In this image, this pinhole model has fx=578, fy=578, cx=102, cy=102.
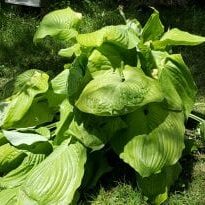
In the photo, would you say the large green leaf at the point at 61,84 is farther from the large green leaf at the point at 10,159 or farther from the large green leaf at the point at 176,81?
the large green leaf at the point at 176,81

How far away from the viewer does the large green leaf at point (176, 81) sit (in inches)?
147

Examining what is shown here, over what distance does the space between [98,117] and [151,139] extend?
1.22 feet

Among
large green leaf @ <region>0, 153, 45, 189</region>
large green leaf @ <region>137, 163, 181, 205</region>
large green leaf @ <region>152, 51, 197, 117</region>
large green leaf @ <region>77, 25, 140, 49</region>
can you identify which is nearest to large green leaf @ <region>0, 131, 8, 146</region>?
large green leaf @ <region>0, 153, 45, 189</region>

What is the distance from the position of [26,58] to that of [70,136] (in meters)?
2.21

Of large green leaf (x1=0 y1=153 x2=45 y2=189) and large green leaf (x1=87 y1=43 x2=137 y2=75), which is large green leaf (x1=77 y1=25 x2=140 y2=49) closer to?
large green leaf (x1=87 y1=43 x2=137 y2=75)

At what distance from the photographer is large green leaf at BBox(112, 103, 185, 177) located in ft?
11.4

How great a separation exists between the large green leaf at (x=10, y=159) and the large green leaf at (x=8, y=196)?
219 mm

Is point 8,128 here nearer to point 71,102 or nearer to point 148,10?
point 71,102

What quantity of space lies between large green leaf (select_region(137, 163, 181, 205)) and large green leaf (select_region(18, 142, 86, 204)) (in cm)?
41

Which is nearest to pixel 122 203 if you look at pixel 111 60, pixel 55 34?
pixel 111 60

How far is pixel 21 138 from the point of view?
12.4 feet

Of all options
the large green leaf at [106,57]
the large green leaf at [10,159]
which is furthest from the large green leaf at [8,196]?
the large green leaf at [106,57]

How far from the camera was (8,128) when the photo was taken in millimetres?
3963

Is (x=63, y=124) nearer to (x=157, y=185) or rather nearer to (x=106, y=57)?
(x=106, y=57)
